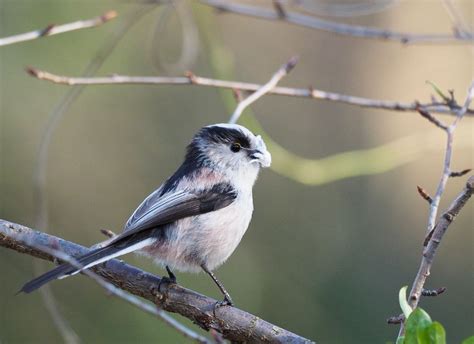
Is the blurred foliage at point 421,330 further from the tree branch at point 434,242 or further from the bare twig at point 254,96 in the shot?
the bare twig at point 254,96

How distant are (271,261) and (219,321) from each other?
2.87 m

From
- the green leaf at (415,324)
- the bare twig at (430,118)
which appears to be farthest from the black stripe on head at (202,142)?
the green leaf at (415,324)

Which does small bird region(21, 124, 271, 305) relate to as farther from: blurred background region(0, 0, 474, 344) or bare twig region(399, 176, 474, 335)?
blurred background region(0, 0, 474, 344)

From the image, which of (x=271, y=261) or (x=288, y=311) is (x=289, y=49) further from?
(x=288, y=311)

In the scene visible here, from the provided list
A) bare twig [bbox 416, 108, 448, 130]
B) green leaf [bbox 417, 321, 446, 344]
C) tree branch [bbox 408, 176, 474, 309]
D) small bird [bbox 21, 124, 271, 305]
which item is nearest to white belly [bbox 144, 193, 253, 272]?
small bird [bbox 21, 124, 271, 305]

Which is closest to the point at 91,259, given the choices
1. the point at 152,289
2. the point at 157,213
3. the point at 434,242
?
the point at 152,289

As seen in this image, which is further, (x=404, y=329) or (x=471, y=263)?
(x=471, y=263)

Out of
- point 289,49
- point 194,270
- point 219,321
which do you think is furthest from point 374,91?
point 219,321

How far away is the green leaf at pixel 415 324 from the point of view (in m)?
1.54

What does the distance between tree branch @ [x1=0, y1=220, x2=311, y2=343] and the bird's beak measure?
0.72 metres

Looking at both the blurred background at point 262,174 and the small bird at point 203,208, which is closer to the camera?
the small bird at point 203,208

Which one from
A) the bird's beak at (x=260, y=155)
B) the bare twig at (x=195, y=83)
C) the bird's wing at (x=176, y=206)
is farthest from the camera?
the bird's beak at (x=260, y=155)

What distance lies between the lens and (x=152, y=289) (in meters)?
2.50

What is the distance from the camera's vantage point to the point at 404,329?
63.8 inches
